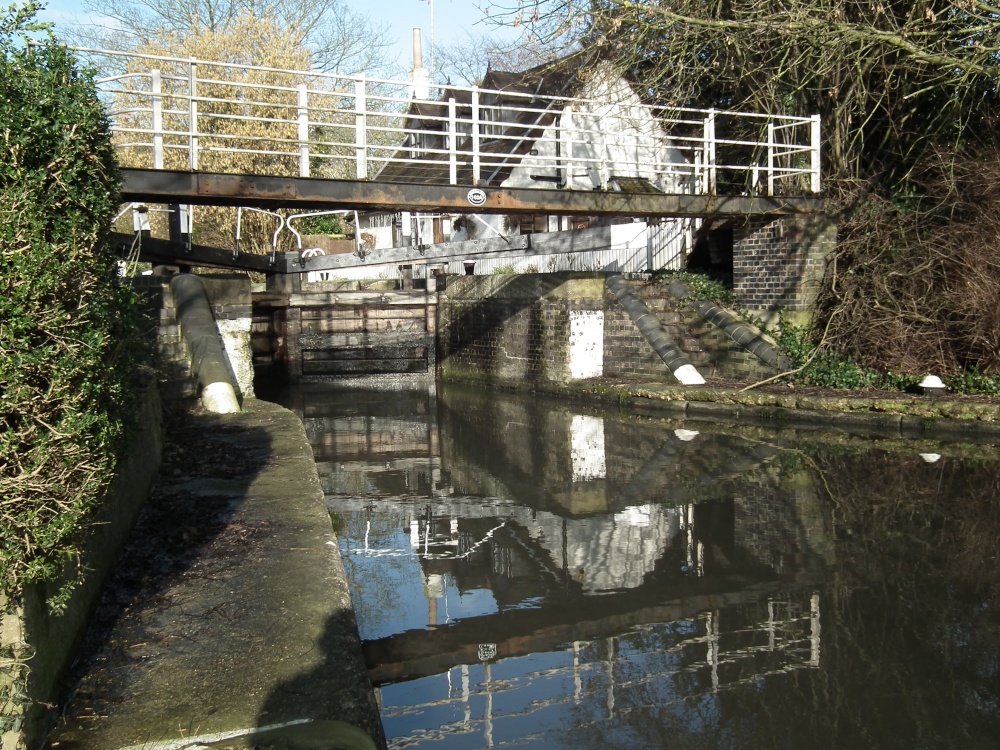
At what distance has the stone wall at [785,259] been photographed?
600 inches

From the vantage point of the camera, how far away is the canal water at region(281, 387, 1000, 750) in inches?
163

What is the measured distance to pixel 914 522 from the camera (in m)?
7.25

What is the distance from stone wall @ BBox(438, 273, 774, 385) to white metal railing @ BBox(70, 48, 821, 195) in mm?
2145

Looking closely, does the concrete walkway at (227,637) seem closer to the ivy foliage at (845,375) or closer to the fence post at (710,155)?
the ivy foliage at (845,375)

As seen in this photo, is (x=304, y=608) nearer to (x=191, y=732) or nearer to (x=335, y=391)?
→ (x=191, y=732)

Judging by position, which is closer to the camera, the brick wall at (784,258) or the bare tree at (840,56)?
the bare tree at (840,56)

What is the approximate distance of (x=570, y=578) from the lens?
6.17m

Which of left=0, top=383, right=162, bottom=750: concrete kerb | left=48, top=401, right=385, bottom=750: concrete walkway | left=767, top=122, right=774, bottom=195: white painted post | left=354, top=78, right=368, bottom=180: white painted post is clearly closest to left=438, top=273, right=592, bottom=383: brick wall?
left=767, top=122, right=774, bottom=195: white painted post

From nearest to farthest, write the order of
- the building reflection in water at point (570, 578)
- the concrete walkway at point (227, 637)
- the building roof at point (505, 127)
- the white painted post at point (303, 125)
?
the concrete walkway at point (227, 637)
the building reflection in water at point (570, 578)
the white painted post at point (303, 125)
the building roof at point (505, 127)

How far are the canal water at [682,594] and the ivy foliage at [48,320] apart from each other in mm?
1746

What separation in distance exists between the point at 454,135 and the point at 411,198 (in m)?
0.98

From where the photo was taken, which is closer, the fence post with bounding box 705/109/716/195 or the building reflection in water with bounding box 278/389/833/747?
the building reflection in water with bounding box 278/389/833/747

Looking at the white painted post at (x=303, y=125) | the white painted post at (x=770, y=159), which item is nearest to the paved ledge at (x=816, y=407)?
the white painted post at (x=770, y=159)

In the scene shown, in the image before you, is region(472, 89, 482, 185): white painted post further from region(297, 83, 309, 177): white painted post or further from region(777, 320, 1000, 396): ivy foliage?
region(777, 320, 1000, 396): ivy foliage
